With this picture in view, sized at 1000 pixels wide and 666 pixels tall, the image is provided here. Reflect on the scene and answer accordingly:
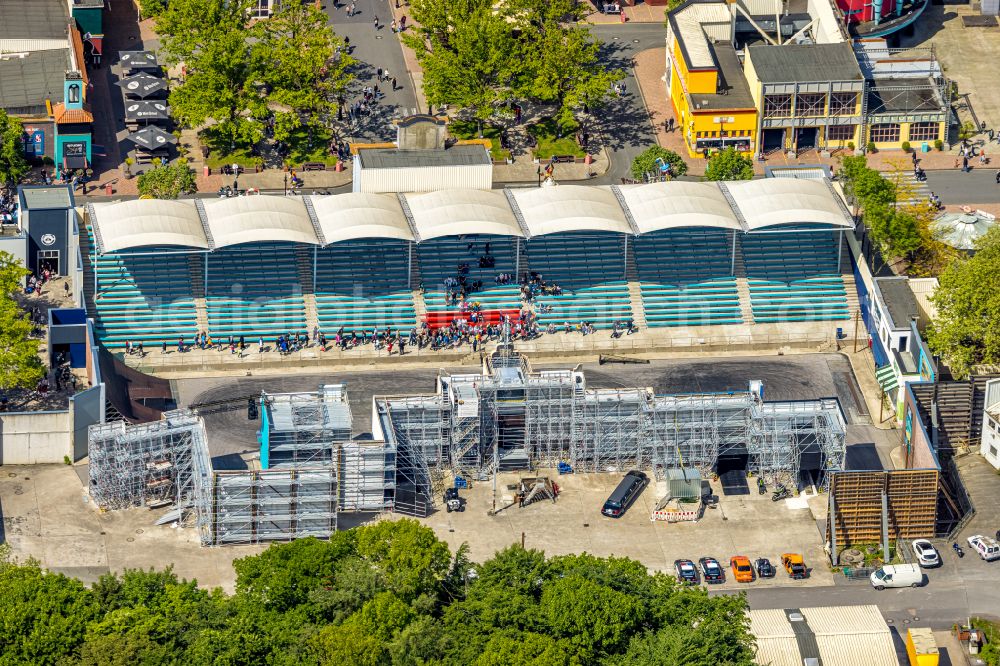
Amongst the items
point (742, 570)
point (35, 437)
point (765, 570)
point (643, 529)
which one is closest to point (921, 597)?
point (765, 570)

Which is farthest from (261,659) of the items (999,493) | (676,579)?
(999,493)

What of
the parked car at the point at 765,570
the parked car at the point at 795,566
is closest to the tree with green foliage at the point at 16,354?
the parked car at the point at 765,570

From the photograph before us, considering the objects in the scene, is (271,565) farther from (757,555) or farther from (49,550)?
(757,555)

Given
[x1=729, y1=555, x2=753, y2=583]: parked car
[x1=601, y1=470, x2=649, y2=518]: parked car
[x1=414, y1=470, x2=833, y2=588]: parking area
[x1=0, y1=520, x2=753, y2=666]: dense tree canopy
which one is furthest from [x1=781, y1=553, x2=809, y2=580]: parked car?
[x1=0, y1=520, x2=753, y2=666]: dense tree canopy

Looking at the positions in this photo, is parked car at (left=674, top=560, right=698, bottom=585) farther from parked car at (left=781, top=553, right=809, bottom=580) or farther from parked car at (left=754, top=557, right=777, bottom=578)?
parked car at (left=781, top=553, right=809, bottom=580)

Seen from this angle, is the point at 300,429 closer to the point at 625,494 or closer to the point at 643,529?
the point at 625,494

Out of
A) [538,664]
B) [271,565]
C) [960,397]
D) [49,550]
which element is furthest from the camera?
[960,397]
